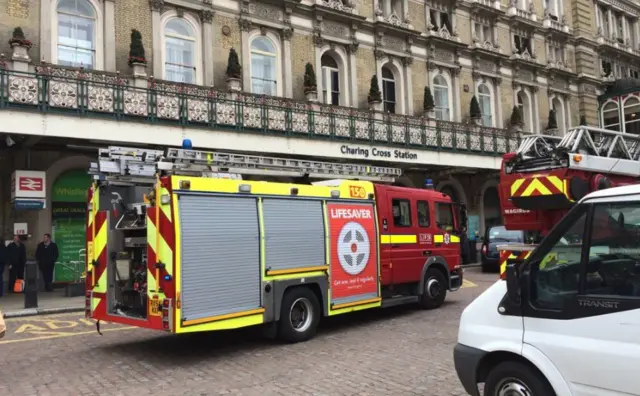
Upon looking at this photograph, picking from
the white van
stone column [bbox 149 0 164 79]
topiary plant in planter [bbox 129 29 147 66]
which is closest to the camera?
the white van

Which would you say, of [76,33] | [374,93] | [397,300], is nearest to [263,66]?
[374,93]

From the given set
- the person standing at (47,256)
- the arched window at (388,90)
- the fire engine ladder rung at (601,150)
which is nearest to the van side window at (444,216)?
the fire engine ladder rung at (601,150)

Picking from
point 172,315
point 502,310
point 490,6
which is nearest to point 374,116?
point 490,6

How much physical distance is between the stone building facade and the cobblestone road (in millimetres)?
11095

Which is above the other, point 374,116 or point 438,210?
point 374,116

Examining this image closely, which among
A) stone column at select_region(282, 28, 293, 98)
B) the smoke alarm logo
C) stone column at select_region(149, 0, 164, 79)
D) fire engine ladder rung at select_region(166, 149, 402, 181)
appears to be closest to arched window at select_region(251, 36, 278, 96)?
stone column at select_region(282, 28, 293, 98)

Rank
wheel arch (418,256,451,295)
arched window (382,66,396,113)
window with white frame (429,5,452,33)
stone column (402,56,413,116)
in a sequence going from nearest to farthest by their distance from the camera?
wheel arch (418,256,451,295) → arched window (382,66,396,113) → stone column (402,56,413,116) → window with white frame (429,5,452,33)

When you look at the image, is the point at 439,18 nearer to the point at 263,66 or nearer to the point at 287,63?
the point at 287,63

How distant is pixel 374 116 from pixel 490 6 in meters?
11.7

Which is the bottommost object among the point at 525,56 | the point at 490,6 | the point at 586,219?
the point at 586,219

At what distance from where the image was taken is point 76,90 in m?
14.7

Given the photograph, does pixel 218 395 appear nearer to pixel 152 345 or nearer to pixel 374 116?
pixel 152 345

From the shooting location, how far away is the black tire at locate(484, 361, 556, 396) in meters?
4.02

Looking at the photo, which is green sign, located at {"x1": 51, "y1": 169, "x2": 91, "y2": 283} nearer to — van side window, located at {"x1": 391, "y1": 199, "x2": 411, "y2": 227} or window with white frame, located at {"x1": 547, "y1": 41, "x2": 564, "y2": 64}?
van side window, located at {"x1": 391, "y1": 199, "x2": 411, "y2": 227}
